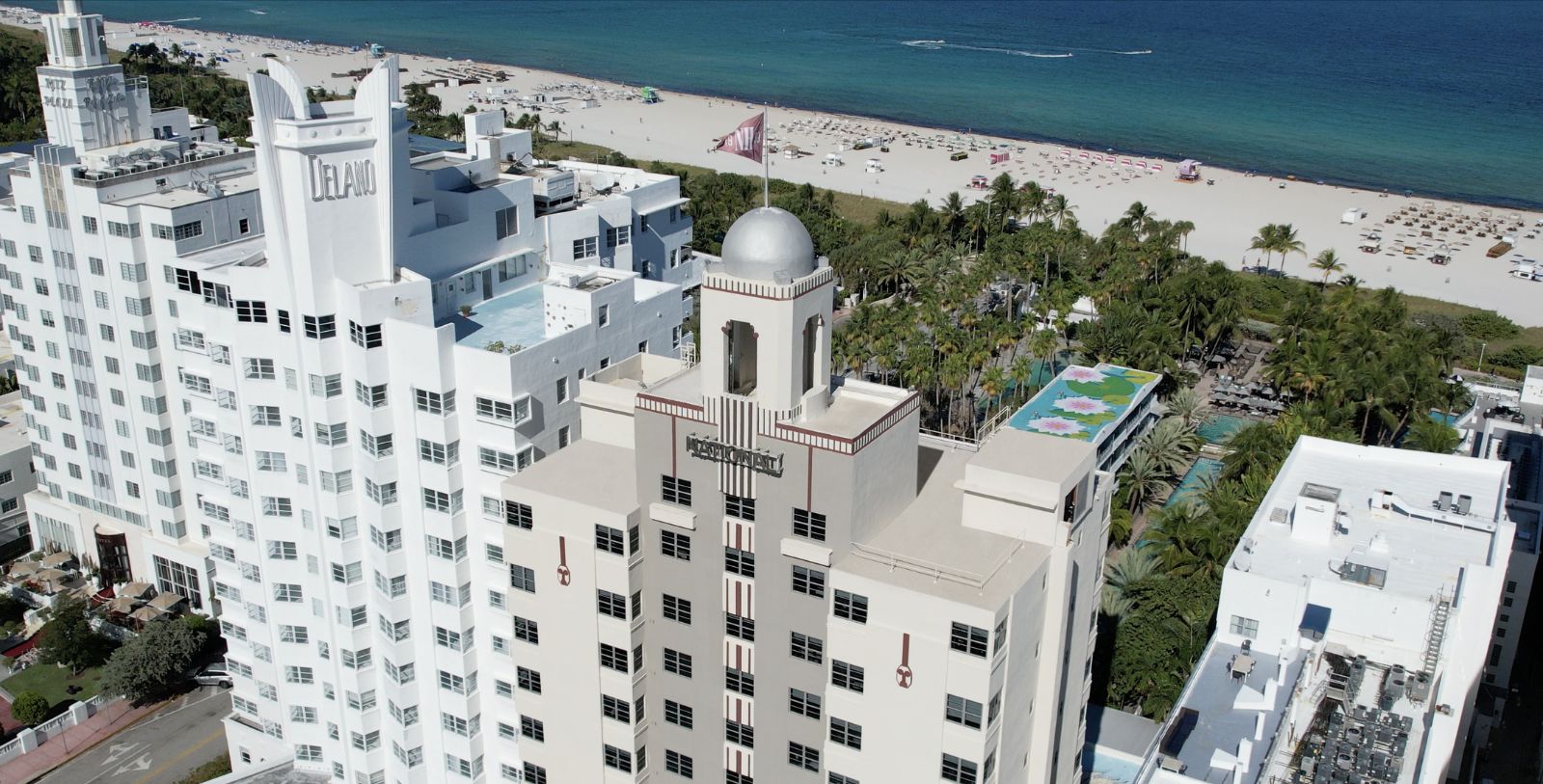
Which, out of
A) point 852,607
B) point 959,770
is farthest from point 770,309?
point 959,770

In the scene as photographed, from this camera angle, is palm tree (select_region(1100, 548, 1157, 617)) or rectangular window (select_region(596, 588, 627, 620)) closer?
rectangular window (select_region(596, 588, 627, 620))

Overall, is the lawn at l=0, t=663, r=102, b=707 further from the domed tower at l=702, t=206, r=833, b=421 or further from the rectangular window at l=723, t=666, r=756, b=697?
the domed tower at l=702, t=206, r=833, b=421

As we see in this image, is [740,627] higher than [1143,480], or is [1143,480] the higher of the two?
[740,627]

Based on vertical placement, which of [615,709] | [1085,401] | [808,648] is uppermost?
[808,648]

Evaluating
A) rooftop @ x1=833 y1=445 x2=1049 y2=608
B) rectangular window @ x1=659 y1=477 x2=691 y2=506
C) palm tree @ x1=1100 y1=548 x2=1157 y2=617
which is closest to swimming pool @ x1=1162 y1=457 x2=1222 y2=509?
palm tree @ x1=1100 y1=548 x2=1157 y2=617

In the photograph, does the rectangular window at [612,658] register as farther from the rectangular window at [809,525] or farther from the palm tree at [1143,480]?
the palm tree at [1143,480]

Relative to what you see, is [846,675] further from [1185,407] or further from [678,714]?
[1185,407]

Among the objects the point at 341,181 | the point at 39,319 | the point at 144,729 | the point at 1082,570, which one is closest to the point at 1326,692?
the point at 1082,570
